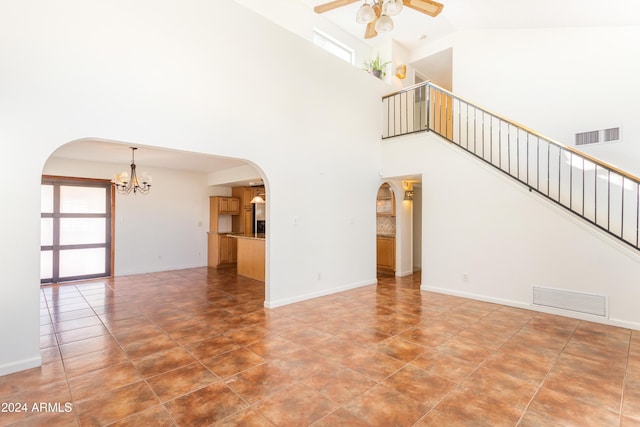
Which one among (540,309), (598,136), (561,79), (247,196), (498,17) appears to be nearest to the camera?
(540,309)

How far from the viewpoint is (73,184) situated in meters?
7.07

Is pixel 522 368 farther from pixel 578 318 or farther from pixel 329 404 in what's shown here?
pixel 578 318

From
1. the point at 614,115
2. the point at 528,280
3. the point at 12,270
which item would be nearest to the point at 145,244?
the point at 12,270

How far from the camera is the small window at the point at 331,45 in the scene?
752 cm

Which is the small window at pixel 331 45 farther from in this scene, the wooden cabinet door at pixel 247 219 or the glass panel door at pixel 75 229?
the glass panel door at pixel 75 229

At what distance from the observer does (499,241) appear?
5.05m

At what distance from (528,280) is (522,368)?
7.64 feet

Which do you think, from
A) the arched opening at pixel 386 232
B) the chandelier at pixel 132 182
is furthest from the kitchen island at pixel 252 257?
the arched opening at pixel 386 232

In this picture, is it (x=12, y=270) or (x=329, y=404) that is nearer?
(x=329, y=404)

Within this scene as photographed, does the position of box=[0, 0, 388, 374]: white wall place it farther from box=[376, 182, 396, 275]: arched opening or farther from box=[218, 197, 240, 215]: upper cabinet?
box=[218, 197, 240, 215]: upper cabinet

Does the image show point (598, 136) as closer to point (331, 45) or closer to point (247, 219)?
point (331, 45)

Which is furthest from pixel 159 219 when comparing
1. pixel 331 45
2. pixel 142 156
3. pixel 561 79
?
pixel 561 79

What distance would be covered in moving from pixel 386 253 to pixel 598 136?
4663 mm

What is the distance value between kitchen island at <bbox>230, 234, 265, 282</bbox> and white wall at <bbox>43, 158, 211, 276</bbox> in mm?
2100
